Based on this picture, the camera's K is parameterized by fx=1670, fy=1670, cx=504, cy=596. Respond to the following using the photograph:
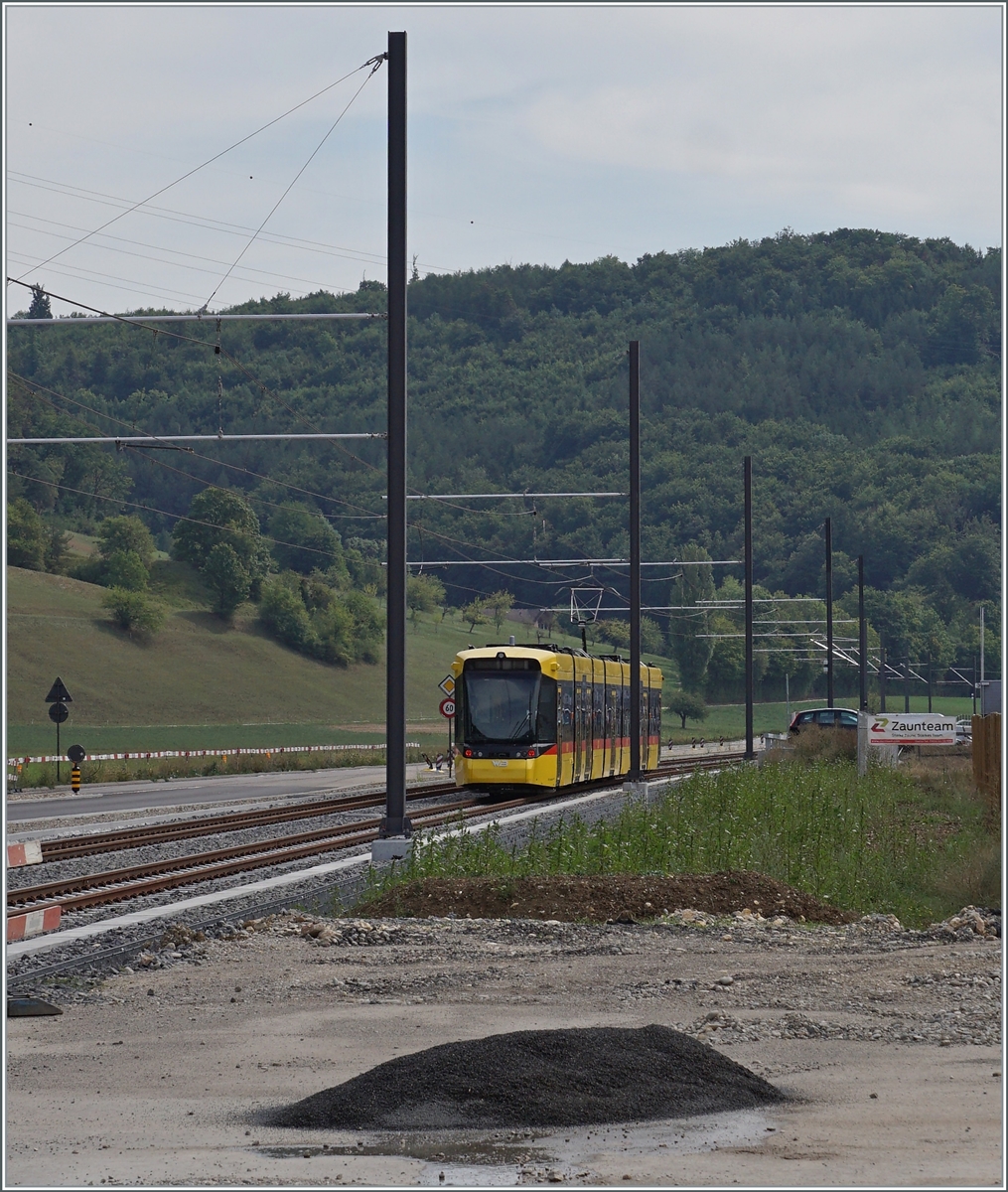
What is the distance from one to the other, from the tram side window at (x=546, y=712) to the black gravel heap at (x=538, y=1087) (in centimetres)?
2551

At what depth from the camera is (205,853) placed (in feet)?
73.8

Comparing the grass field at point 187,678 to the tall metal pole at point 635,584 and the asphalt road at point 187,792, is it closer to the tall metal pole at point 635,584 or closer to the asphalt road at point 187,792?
the asphalt road at point 187,792

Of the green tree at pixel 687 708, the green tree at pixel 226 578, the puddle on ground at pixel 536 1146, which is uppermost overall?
the green tree at pixel 226 578

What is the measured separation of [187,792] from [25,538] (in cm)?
8277

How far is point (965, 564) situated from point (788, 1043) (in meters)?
147

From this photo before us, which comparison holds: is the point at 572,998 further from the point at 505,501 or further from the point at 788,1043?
the point at 505,501

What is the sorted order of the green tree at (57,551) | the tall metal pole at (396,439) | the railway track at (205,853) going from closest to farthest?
the railway track at (205,853) < the tall metal pole at (396,439) < the green tree at (57,551)

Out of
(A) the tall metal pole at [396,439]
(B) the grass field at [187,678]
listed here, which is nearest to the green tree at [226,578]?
(B) the grass field at [187,678]

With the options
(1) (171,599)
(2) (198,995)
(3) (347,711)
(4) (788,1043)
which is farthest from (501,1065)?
(1) (171,599)

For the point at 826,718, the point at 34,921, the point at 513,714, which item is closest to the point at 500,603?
the point at 826,718

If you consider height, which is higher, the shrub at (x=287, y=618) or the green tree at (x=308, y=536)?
the green tree at (x=308, y=536)

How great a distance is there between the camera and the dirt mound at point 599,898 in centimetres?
→ 1498

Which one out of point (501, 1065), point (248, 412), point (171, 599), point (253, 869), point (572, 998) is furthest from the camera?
point (248, 412)

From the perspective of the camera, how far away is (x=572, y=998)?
11.1 meters
